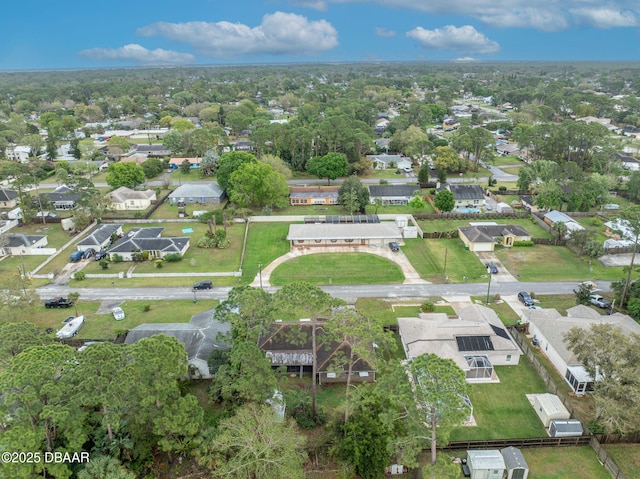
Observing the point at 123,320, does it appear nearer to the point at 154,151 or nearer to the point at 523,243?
the point at 523,243

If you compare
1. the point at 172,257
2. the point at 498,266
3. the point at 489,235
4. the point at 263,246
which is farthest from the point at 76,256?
the point at 489,235

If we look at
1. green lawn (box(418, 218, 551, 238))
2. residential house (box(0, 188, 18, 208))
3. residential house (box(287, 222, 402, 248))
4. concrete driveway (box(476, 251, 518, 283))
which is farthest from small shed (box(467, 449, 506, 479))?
residential house (box(0, 188, 18, 208))

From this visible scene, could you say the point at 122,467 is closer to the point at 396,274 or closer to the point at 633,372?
the point at 633,372

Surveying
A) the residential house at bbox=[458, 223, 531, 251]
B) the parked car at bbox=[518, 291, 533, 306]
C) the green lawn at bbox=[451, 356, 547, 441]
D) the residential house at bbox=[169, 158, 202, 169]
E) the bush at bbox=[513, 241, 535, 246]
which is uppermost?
the residential house at bbox=[169, 158, 202, 169]

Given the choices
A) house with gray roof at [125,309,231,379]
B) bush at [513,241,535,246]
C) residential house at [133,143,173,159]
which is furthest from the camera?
residential house at [133,143,173,159]

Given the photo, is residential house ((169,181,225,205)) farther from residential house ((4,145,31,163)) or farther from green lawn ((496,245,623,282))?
residential house ((4,145,31,163))

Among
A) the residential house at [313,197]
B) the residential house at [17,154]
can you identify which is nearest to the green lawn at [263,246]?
the residential house at [313,197]
